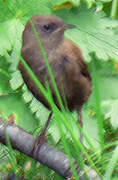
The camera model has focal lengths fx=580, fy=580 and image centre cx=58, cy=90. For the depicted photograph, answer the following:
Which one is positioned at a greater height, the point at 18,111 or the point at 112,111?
the point at 112,111

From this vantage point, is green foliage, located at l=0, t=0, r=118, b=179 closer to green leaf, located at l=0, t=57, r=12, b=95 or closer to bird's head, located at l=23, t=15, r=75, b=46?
green leaf, located at l=0, t=57, r=12, b=95

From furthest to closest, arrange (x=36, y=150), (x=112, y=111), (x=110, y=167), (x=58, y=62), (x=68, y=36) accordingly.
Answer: (x=68, y=36) < (x=58, y=62) < (x=112, y=111) < (x=36, y=150) < (x=110, y=167)

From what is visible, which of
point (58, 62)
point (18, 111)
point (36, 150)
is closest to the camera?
point (36, 150)

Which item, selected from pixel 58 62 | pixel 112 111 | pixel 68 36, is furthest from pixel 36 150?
pixel 68 36

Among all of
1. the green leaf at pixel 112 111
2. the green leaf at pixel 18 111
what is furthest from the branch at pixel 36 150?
the green leaf at pixel 18 111

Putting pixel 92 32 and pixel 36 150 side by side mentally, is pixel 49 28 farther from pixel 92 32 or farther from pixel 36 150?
pixel 36 150

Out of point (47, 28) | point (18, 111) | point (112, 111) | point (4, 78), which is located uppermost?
point (47, 28)

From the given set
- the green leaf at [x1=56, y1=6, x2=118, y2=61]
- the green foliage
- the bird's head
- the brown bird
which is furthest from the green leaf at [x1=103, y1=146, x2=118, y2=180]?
the green leaf at [x1=56, y1=6, x2=118, y2=61]
